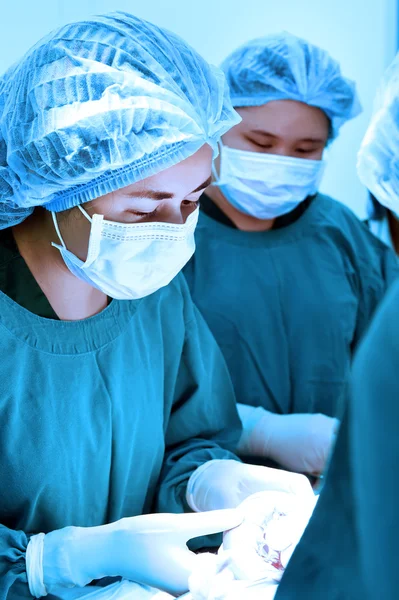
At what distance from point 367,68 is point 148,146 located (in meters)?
1.85

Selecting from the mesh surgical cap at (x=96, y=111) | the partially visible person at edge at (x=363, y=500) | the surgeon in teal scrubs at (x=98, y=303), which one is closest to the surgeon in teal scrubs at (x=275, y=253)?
the surgeon in teal scrubs at (x=98, y=303)

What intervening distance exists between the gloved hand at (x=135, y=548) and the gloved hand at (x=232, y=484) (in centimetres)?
18

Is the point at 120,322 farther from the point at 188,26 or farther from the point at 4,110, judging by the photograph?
the point at 188,26

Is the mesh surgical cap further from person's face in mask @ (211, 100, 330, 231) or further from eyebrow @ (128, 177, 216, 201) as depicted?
person's face in mask @ (211, 100, 330, 231)

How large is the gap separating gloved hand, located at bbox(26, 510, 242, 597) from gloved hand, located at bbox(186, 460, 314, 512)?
18cm

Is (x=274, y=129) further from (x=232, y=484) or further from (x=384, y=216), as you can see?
(x=232, y=484)

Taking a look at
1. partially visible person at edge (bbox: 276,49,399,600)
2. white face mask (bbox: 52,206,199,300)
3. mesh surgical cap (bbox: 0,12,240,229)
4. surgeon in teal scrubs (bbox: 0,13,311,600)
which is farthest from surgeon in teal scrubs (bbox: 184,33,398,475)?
partially visible person at edge (bbox: 276,49,399,600)

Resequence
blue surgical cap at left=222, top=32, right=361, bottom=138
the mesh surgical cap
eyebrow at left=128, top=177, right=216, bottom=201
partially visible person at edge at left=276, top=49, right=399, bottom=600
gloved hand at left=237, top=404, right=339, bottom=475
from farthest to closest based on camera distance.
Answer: blue surgical cap at left=222, top=32, right=361, bottom=138 < gloved hand at left=237, top=404, right=339, bottom=475 < eyebrow at left=128, top=177, right=216, bottom=201 < the mesh surgical cap < partially visible person at edge at left=276, top=49, right=399, bottom=600

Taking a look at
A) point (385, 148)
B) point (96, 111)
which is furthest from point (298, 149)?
point (96, 111)

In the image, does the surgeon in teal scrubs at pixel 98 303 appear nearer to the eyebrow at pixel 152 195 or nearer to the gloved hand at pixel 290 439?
the eyebrow at pixel 152 195

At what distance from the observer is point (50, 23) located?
1576mm

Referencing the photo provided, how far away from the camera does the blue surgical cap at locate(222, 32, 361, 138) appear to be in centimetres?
195

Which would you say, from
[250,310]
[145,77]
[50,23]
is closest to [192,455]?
[250,310]

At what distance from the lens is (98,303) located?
149 centimetres
